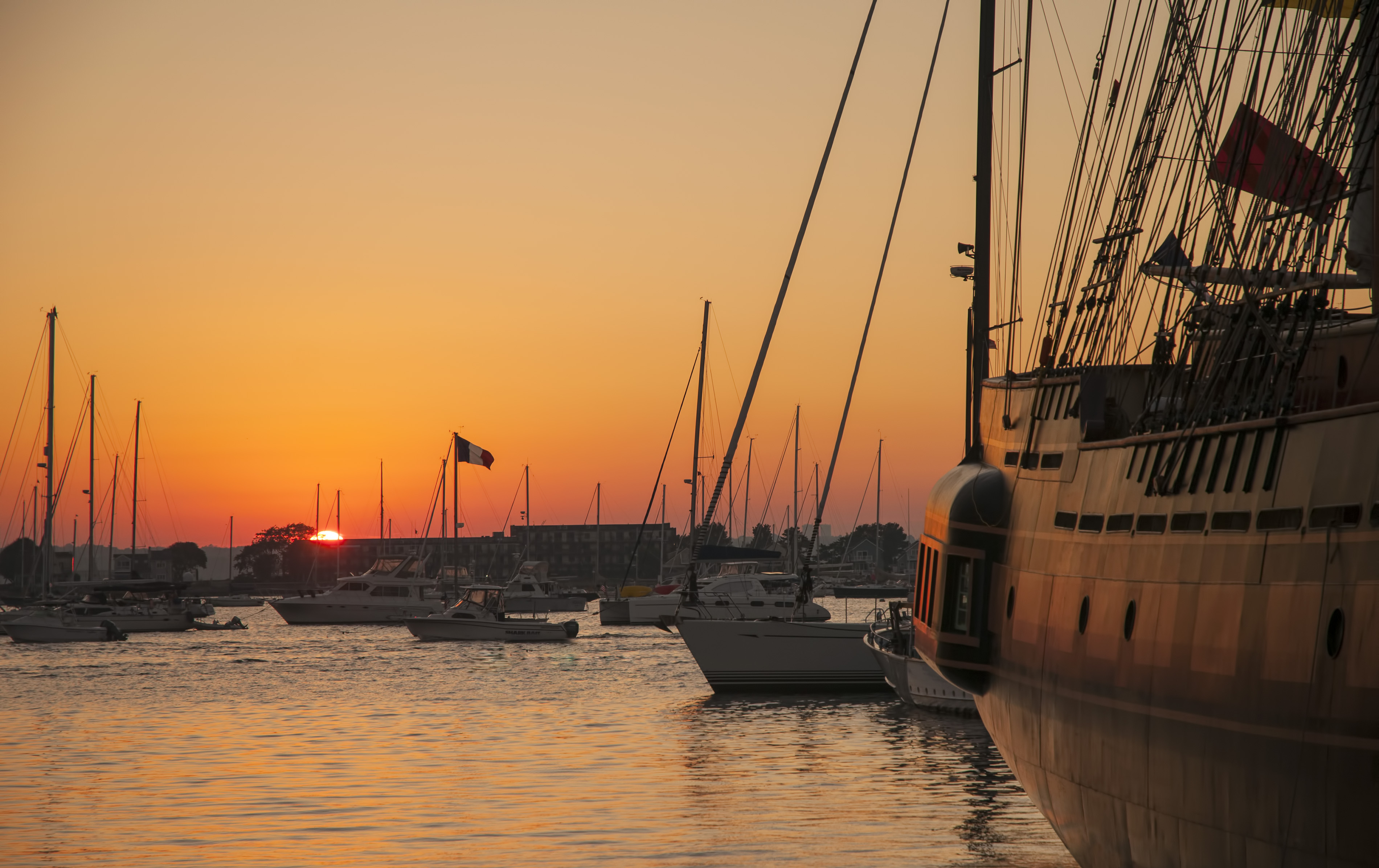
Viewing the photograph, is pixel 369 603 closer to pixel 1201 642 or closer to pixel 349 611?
pixel 349 611

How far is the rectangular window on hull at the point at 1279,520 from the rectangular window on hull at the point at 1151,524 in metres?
1.75

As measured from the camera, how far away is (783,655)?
1813 inches

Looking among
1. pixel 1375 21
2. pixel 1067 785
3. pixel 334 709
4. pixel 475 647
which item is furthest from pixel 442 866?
pixel 475 647

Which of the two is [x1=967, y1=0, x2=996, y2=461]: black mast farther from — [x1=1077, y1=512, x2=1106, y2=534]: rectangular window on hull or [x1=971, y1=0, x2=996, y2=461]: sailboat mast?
[x1=1077, y1=512, x2=1106, y2=534]: rectangular window on hull

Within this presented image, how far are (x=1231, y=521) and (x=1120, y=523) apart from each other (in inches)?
95.5

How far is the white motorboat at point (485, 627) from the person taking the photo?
86562 millimetres

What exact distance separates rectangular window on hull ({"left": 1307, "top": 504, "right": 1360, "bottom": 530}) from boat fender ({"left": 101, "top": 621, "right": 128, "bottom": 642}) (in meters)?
90.8

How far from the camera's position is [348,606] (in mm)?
110500

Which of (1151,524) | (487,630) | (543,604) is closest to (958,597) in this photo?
(1151,524)

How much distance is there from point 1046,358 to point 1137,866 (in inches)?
283

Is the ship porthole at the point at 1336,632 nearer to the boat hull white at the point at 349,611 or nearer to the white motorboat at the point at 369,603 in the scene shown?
the boat hull white at the point at 349,611

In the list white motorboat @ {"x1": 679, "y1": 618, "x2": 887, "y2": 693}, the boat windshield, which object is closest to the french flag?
the boat windshield

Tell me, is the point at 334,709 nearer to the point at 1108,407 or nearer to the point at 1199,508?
the point at 1108,407

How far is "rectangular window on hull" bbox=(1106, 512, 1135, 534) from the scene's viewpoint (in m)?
13.6
